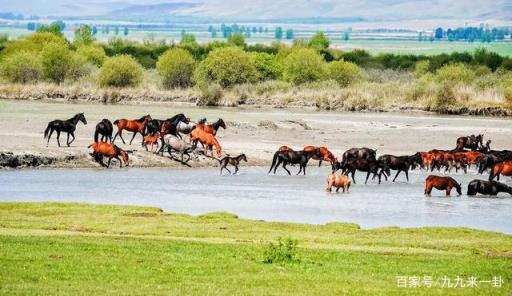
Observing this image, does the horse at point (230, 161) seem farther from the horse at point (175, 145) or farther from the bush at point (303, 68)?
the bush at point (303, 68)

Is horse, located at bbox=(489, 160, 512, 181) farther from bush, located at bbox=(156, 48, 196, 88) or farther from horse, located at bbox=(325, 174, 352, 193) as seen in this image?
bush, located at bbox=(156, 48, 196, 88)

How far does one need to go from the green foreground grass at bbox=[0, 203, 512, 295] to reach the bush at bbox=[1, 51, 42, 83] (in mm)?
53366

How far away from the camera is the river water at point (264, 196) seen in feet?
89.2

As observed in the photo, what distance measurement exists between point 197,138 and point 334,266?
2282 cm

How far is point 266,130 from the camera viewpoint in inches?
1890

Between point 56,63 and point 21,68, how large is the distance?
7.97 ft

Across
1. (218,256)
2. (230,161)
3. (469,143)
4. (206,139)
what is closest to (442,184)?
(230,161)

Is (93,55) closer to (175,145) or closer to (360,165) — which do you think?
(175,145)

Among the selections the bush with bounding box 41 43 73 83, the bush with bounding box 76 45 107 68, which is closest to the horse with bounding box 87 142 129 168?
the bush with bounding box 41 43 73 83

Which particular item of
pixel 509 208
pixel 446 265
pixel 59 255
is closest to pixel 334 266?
pixel 446 265

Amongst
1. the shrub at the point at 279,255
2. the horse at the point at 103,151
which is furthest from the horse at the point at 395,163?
the shrub at the point at 279,255

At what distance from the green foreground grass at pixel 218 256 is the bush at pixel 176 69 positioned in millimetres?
54178

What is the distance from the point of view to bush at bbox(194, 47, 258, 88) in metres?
75.9

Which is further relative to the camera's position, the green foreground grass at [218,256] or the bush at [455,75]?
the bush at [455,75]
